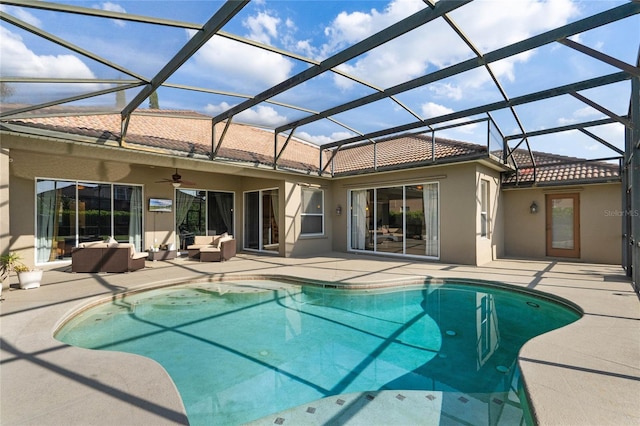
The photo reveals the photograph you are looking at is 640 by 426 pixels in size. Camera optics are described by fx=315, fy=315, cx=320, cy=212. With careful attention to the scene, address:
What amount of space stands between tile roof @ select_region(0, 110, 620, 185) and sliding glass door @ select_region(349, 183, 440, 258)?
42.5 inches

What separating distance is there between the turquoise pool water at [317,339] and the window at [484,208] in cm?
340

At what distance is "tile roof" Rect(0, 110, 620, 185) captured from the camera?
7.62m

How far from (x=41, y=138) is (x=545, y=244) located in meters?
14.1

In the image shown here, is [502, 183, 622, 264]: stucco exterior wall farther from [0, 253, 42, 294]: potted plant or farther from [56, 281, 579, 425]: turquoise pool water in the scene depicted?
[0, 253, 42, 294]: potted plant

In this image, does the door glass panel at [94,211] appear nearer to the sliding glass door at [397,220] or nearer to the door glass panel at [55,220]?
the door glass panel at [55,220]

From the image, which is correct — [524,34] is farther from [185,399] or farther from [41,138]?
[41,138]

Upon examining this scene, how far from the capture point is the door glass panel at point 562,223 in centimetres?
1029

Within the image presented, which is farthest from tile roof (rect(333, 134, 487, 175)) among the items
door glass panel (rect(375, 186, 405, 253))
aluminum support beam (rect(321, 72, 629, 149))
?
door glass panel (rect(375, 186, 405, 253))

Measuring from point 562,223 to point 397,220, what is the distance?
211 inches

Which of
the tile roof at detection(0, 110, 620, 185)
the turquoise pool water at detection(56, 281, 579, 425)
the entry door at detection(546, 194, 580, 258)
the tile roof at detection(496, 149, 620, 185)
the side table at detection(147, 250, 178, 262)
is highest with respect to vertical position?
the tile roof at detection(0, 110, 620, 185)

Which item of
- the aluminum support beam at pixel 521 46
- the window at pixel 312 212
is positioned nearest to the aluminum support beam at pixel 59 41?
the aluminum support beam at pixel 521 46

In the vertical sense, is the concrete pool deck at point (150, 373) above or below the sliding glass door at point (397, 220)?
below

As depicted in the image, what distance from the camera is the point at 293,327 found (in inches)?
202

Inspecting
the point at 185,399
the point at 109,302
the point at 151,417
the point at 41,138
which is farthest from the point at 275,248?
the point at 151,417
